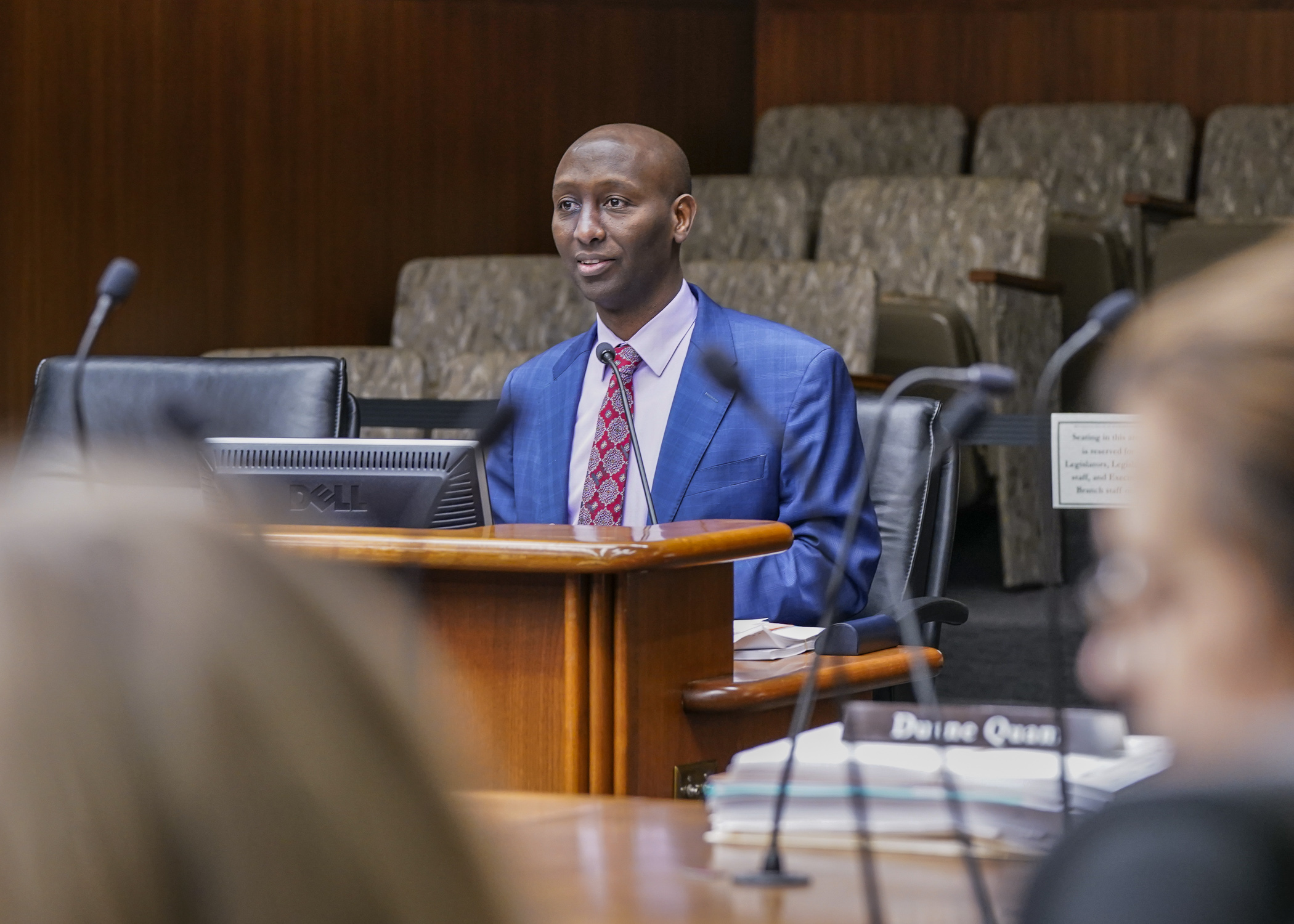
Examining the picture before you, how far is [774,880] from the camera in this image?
1.14 m

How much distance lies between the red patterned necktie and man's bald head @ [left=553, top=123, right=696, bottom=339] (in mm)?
173

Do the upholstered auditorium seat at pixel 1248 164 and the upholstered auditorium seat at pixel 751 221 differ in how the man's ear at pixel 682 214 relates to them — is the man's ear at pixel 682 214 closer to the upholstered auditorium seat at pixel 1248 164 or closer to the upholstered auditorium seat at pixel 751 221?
the upholstered auditorium seat at pixel 751 221

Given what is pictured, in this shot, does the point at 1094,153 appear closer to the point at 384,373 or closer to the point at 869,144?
the point at 869,144

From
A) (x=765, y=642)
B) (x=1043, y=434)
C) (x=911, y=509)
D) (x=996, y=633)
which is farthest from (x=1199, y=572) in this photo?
(x=996, y=633)

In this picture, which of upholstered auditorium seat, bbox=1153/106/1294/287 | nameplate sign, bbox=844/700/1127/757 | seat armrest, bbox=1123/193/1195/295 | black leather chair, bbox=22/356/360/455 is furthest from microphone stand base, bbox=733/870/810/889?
upholstered auditorium seat, bbox=1153/106/1294/287

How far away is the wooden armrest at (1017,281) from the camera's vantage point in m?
4.82

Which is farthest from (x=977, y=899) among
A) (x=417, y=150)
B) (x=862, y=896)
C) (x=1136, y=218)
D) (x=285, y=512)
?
(x=417, y=150)

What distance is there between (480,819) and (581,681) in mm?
1357

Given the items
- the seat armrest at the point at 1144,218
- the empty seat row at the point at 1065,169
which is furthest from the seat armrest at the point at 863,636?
the seat armrest at the point at 1144,218

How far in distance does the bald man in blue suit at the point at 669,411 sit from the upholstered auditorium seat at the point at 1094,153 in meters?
3.46

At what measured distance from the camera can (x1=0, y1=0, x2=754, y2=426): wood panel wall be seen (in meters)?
5.14

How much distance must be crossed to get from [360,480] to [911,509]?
3.17 ft

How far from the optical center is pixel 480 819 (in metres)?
0.47

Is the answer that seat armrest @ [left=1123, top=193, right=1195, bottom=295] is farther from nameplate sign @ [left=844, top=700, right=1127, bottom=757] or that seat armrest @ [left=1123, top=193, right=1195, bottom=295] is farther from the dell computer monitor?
nameplate sign @ [left=844, top=700, right=1127, bottom=757]
